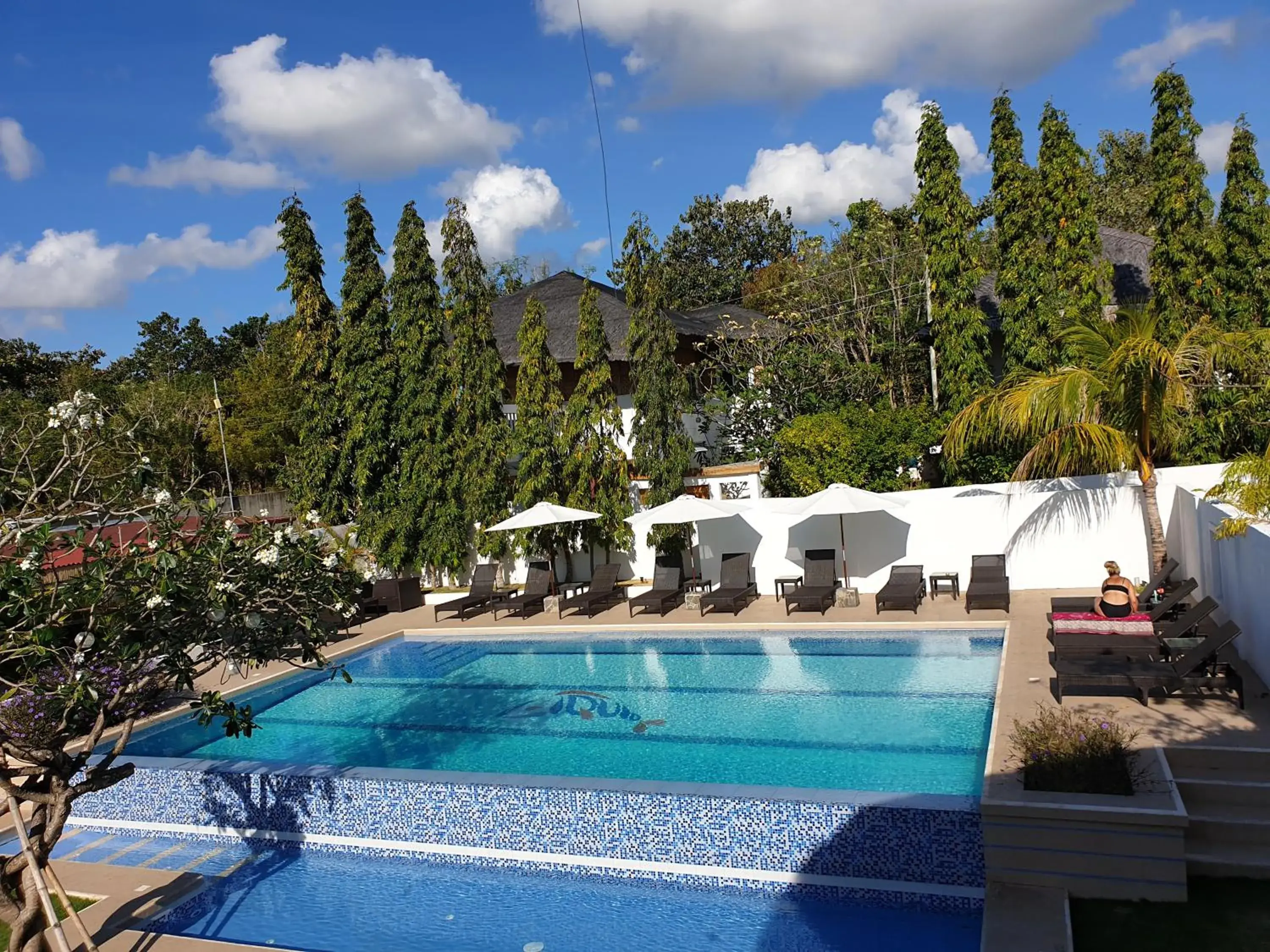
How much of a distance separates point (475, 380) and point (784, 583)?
737 centimetres

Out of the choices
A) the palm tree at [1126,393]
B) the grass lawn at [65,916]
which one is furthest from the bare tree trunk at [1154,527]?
the grass lawn at [65,916]

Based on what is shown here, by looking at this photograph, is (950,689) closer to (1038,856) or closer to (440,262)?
(1038,856)

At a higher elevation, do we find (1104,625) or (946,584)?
(1104,625)

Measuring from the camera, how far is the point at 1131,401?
11812mm

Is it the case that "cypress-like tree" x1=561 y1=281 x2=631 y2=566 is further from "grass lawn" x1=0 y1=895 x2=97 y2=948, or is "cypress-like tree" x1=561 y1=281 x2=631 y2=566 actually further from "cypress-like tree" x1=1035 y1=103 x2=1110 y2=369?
"grass lawn" x1=0 y1=895 x2=97 y2=948

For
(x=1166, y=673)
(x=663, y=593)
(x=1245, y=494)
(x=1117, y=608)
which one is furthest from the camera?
(x=663, y=593)

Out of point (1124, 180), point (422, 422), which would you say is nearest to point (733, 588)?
point (422, 422)

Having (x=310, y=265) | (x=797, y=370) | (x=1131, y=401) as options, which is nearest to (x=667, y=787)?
(x=1131, y=401)

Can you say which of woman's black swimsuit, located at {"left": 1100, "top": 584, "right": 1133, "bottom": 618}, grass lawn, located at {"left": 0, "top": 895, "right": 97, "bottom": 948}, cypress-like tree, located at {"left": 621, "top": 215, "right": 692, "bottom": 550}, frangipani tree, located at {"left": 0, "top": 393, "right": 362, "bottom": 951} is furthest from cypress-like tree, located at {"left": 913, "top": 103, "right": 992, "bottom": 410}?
grass lawn, located at {"left": 0, "top": 895, "right": 97, "bottom": 948}

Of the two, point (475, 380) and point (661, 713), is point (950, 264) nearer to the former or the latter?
point (475, 380)

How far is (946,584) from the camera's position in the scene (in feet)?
49.3

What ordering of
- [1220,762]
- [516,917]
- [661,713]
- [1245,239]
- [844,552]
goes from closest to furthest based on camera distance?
[516,917]
[1220,762]
[661,713]
[844,552]
[1245,239]

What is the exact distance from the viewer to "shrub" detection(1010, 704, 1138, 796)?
612cm

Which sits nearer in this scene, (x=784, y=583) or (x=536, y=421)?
(x=784, y=583)
